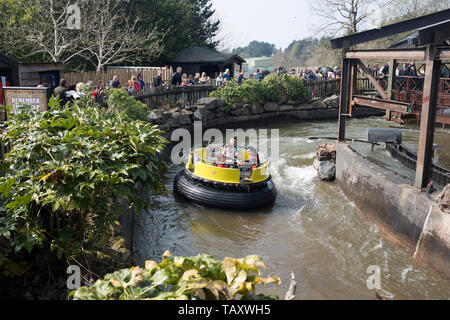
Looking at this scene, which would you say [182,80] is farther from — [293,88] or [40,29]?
[40,29]

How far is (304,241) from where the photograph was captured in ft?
31.2

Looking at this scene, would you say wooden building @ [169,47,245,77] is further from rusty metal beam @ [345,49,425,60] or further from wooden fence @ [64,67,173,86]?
rusty metal beam @ [345,49,425,60]

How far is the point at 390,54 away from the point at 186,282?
831 cm

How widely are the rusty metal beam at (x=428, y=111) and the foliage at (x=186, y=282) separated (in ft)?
20.0

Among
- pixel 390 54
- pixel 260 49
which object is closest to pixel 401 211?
pixel 390 54

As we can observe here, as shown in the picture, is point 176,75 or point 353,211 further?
point 176,75

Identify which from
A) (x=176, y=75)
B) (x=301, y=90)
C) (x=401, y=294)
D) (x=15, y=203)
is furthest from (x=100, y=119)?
(x=301, y=90)

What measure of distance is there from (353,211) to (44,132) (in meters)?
7.67

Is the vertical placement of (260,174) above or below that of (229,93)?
below

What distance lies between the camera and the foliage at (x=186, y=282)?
3059 mm

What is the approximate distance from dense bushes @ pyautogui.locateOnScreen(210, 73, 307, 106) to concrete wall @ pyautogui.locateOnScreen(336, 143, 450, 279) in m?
12.0

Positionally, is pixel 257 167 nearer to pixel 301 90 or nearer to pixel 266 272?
pixel 266 272
